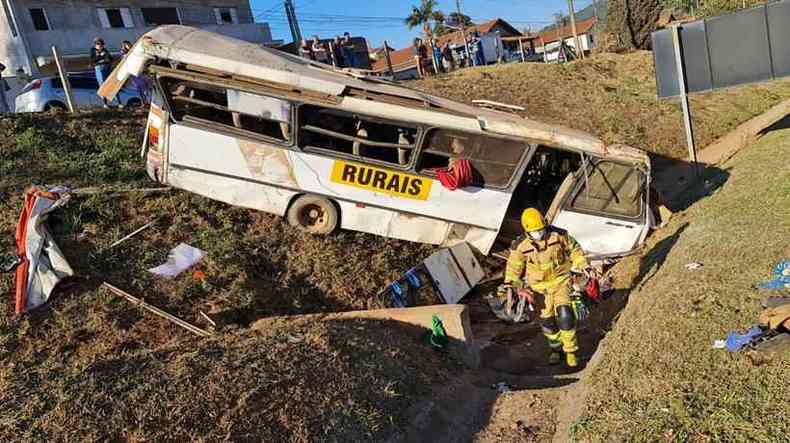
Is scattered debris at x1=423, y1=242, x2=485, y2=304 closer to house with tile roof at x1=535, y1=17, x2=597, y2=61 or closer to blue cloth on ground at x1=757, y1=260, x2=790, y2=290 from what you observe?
blue cloth on ground at x1=757, y1=260, x2=790, y2=290

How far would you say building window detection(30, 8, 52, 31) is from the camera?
28.3m

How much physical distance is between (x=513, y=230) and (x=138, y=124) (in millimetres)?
7515

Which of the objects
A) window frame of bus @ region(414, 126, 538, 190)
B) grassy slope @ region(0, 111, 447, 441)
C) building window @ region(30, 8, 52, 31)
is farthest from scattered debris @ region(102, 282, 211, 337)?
building window @ region(30, 8, 52, 31)

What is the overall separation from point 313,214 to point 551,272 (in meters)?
3.49

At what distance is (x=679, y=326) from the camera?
17.1 ft

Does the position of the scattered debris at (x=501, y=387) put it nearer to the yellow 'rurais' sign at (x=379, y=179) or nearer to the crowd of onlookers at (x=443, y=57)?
the yellow 'rurais' sign at (x=379, y=179)

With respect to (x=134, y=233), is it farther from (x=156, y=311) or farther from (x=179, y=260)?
(x=156, y=311)

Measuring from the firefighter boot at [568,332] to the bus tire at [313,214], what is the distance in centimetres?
339

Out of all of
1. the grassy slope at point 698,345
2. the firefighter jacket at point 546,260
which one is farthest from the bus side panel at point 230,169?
the grassy slope at point 698,345

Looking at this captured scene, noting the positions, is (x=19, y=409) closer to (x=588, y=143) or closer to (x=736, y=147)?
(x=588, y=143)

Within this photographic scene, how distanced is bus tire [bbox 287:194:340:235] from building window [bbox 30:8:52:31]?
92.2ft

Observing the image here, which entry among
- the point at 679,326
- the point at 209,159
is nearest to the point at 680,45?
the point at 679,326

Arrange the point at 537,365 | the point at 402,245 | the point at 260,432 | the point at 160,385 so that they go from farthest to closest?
the point at 402,245, the point at 537,365, the point at 160,385, the point at 260,432

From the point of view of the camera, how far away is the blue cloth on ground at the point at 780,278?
5254mm
